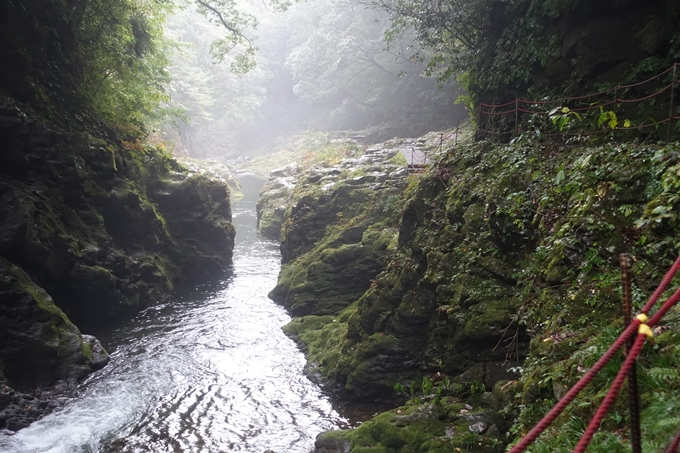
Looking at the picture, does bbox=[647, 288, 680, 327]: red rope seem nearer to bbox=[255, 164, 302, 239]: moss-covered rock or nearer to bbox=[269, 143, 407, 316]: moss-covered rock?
bbox=[269, 143, 407, 316]: moss-covered rock

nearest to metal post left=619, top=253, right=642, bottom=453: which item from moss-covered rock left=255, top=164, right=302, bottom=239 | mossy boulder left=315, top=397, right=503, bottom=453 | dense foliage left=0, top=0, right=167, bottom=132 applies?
mossy boulder left=315, top=397, right=503, bottom=453

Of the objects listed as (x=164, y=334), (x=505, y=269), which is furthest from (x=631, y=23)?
(x=164, y=334)

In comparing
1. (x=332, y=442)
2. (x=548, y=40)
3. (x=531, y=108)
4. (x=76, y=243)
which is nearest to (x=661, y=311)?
(x=332, y=442)

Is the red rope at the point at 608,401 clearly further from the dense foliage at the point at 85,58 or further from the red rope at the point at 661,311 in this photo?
the dense foliage at the point at 85,58

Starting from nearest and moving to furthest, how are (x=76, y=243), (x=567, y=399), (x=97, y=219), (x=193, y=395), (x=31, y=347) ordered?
1. (x=567, y=399)
2. (x=31, y=347)
3. (x=193, y=395)
4. (x=76, y=243)
5. (x=97, y=219)

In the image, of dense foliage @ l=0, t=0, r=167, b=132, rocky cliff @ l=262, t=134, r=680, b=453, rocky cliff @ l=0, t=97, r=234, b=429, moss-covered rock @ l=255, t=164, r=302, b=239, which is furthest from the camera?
moss-covered rock @ l=255, t=164, r=302, b=239

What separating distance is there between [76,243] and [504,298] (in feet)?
41.1

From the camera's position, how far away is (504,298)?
8.12m

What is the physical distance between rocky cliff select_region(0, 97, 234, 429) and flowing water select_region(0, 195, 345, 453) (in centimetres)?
80

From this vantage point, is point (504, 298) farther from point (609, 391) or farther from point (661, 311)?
point (609, 391)

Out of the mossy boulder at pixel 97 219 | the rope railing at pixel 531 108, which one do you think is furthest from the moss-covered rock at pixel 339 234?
the rope railing at pixel 531 108

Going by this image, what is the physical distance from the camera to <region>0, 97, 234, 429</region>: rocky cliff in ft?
34.9

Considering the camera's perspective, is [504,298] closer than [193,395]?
Yes

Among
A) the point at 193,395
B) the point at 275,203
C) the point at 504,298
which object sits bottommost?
the point at 193,395
